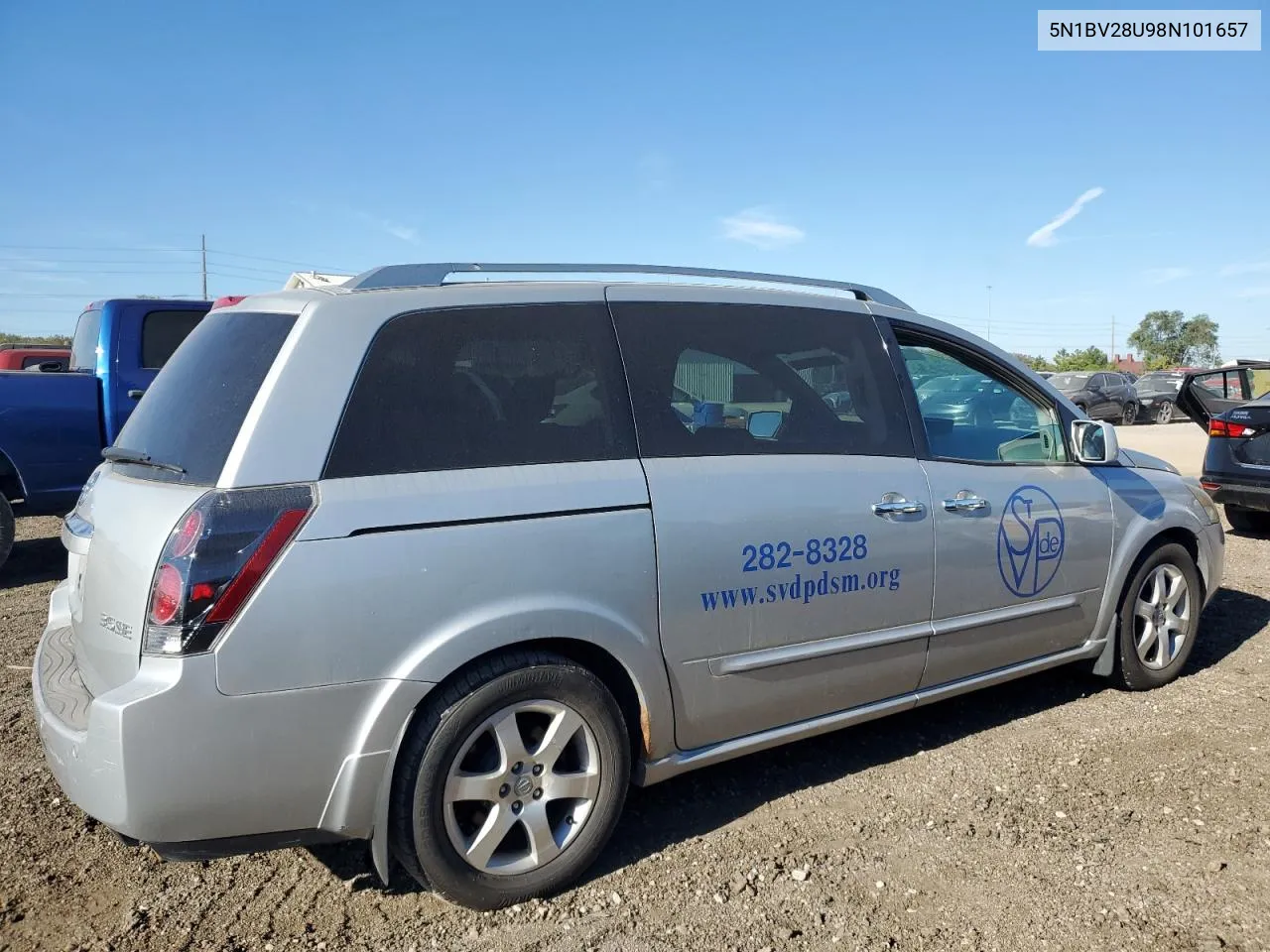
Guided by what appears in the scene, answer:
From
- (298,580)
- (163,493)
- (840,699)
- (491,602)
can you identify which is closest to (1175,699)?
(840,699)

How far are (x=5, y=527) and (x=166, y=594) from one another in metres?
5.48

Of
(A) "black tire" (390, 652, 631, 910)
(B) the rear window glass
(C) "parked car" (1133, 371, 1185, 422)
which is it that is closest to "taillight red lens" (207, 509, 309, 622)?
(B) the rear window glass

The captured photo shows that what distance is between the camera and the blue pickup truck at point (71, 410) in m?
6.81

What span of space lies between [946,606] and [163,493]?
107 inches

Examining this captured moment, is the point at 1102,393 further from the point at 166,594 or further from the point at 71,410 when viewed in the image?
the point at 166,594

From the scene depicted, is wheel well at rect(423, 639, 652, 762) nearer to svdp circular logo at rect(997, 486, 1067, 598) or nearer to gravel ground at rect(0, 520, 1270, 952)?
gravel ground at rect(0, 520, 1270, 952)

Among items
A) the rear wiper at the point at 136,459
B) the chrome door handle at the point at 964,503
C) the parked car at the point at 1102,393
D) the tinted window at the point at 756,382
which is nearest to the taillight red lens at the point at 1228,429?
the chrome door handle at the point at 964,503

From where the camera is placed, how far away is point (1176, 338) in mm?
83375

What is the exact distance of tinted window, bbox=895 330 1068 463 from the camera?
12.6 ft

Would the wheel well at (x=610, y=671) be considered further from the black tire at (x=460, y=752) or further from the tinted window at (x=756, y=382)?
the tinted window at (x=756, y=382)

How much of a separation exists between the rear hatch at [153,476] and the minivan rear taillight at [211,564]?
44 millimetres

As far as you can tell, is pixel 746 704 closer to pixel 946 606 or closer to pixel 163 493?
pixel 946 606

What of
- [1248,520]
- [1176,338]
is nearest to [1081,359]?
[1176,338]

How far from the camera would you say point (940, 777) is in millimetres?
3625
